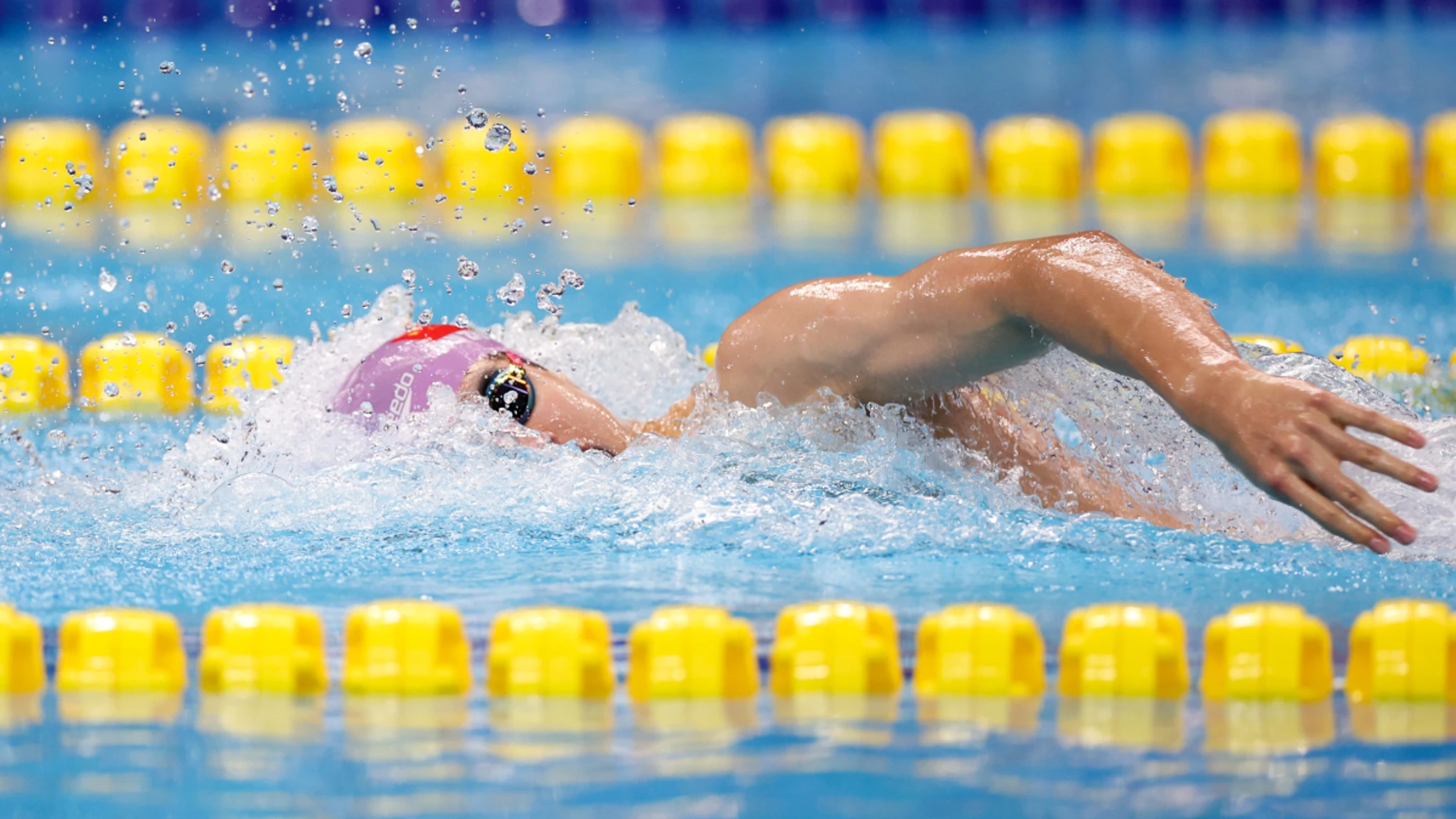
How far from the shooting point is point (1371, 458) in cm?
144

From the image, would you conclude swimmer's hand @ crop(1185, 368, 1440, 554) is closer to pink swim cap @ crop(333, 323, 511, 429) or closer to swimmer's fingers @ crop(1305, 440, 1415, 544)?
swimmer's fingers @ crop(1305, 440, 1415, 544)

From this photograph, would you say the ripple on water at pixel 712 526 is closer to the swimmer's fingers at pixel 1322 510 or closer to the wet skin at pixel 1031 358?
the wet skin at pixel 1031 358

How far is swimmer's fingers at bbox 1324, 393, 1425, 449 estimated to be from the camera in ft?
4.69

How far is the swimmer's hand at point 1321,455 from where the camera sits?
1447 millimetres

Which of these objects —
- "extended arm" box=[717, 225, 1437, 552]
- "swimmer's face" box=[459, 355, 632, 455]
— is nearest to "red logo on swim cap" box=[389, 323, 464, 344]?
"swimmer's face" box=[459, 355, 632, 455]

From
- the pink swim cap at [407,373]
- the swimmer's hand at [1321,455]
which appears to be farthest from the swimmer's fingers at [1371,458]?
the pink swim cap at [407,373]

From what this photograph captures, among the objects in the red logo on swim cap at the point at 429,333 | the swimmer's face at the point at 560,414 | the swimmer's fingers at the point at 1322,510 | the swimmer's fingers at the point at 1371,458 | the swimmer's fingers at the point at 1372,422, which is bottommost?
the swimmer's fingers at the point at 1322,510

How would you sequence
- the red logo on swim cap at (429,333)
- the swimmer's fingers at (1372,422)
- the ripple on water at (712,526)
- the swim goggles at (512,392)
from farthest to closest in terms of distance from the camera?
1. the red logo on swim cap at (429,333)
2. the swim goggles at (512,392)
3. the ripple on water at (712,526)
4. the swimmer's fingers at (1372,422)

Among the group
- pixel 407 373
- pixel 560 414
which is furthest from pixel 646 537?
pixel 407 373

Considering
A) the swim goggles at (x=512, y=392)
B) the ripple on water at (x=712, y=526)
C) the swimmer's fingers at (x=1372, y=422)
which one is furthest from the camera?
the swim goggles at (x=512, y=392)

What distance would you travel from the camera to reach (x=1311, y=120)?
19.0ft

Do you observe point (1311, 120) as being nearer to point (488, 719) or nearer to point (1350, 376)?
point (1350, 376)

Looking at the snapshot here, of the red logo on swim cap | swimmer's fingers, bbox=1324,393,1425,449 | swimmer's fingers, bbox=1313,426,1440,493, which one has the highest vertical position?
the red logo on swim cap

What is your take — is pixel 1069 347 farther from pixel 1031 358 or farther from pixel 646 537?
pixel 646 537
